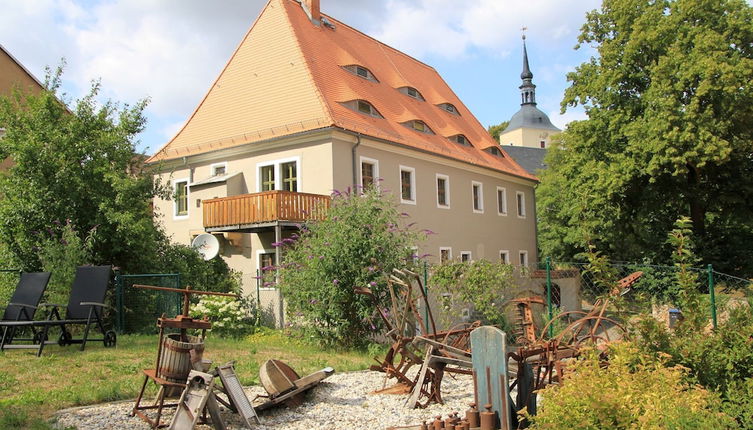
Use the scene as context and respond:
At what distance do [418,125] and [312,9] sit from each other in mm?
6403

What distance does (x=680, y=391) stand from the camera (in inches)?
166

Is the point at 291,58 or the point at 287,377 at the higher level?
the point at 291,58

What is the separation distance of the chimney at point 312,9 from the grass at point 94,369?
54.0 ft

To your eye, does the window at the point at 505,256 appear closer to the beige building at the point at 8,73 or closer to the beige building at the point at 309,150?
the beige building at the point at 309,150

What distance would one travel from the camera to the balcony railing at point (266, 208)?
18.0m

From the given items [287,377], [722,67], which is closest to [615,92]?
[722,67]

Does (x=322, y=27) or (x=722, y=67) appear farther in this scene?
(x=322, y=27)

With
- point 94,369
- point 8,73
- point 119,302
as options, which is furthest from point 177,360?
point 8,73

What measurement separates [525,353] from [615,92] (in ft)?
69.6

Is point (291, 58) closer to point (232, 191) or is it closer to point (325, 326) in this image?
point (232, 191)

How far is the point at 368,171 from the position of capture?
70.0 feet

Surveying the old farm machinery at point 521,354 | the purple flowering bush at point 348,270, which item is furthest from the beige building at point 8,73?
the old farm machinery at point 521,354

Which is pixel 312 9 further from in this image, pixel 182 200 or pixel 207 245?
pixel 207 245

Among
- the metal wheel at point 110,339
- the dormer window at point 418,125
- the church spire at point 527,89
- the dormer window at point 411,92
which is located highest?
the church spire at point 527,89
